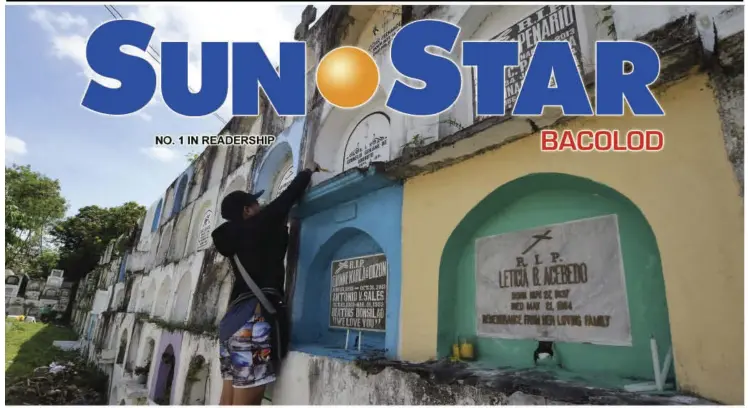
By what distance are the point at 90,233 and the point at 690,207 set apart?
1327 inches

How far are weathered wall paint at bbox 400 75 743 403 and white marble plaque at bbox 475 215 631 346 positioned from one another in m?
0.40

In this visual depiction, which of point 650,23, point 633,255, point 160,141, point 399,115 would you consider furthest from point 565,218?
point 160,141

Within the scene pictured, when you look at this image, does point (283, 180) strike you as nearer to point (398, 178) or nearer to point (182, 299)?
point (398, 178)

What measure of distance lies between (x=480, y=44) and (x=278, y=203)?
216cm

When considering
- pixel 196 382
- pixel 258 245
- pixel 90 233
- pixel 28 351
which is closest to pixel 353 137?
pixel 258 245

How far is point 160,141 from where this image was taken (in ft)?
12.7

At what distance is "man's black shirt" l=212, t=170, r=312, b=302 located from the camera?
3.86 m

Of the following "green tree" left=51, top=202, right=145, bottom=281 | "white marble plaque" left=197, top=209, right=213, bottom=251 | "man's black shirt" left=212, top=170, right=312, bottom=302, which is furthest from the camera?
"green tree" left=51, top=202, right=145, bottom=281

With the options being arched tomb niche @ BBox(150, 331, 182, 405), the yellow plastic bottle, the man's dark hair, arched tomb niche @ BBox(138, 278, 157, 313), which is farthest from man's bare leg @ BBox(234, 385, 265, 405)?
arched tomb niche @ BBox(138, 278, 157, 313)

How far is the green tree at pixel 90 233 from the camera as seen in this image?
2905 centimetres

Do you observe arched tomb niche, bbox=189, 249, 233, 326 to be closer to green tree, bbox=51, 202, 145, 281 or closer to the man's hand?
the man's hand

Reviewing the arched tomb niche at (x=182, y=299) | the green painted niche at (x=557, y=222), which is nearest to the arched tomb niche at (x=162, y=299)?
the arched tomb niche at (x=182, y=299)

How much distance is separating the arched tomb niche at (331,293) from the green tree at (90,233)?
27.9m

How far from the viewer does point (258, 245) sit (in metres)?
3.91
